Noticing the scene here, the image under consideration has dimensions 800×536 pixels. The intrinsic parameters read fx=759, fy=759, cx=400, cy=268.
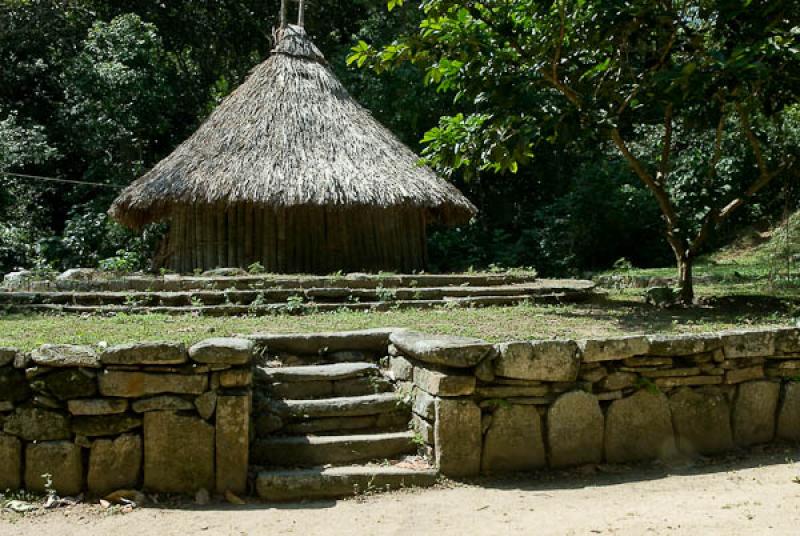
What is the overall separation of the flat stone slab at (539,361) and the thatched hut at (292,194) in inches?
222

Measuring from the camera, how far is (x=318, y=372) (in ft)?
18.0

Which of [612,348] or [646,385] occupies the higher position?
[612,348]

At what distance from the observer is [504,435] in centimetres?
499

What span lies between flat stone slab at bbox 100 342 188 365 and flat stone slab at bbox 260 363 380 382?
3.10ft

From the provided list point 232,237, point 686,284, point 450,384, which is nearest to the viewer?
point 450,384

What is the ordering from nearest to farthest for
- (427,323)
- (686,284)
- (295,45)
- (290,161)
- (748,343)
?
(748,343) < (427,323) < (686,284) < (290,161) < (295,45)

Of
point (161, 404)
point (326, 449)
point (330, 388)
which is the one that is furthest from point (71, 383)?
point (330, 388)

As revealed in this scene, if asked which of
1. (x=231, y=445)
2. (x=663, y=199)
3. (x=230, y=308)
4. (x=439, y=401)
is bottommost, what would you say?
(x=231, y=445)

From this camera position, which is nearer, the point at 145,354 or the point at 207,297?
the point at 145,354

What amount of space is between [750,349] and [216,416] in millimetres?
3825

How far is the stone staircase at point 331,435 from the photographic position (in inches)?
185

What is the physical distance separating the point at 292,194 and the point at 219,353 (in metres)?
5.73

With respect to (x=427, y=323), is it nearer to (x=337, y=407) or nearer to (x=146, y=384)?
(x=337, y=407)

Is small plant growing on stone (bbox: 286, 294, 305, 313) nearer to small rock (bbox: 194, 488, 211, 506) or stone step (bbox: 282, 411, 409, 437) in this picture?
stone step (bbox: 282, 411, 409, 437)
